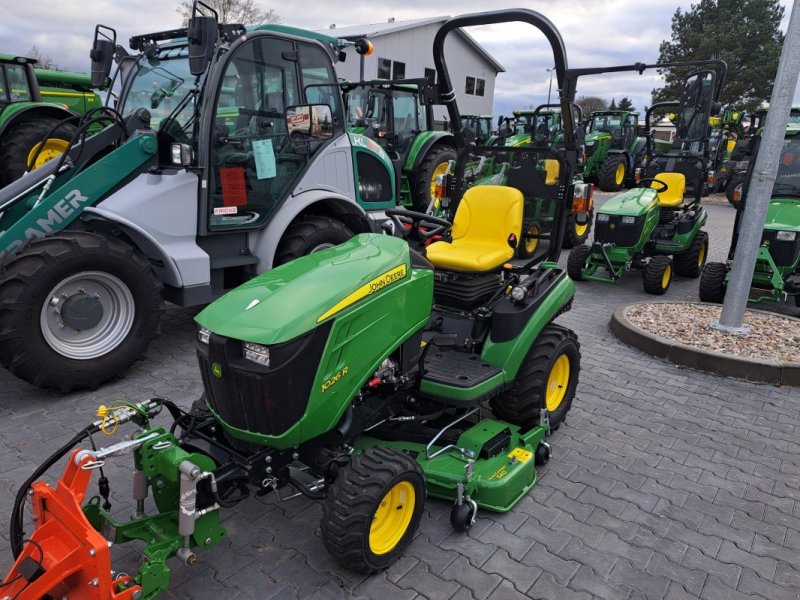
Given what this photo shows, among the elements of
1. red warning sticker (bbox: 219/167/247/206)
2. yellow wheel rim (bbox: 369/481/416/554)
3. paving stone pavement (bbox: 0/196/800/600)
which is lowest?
paving stone pavement (bbox: 0/196/800/600)

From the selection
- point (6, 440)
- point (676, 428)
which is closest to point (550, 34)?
point (676, 428)

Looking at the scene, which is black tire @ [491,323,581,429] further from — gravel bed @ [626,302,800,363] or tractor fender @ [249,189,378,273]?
tractor fender @ [249,189,378,273]

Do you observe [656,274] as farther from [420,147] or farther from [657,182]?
[420,147]

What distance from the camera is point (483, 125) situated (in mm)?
20188

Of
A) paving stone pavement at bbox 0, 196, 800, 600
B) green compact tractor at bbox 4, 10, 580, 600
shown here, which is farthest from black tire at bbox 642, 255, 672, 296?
green compact tractor at bbox 4, 10, 580, 600

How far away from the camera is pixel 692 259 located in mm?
8047

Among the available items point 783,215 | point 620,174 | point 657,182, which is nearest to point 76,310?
point 783,215

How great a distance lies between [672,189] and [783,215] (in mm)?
1768

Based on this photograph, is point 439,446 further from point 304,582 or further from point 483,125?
point 483,125

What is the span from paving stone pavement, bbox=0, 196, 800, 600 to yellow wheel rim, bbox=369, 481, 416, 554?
5.0 inches

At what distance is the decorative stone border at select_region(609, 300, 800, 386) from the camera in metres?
4.71

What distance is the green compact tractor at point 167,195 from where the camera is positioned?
4023mm

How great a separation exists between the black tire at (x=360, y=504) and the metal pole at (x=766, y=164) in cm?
403

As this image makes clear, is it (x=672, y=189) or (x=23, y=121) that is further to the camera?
(x=23, y=121)
